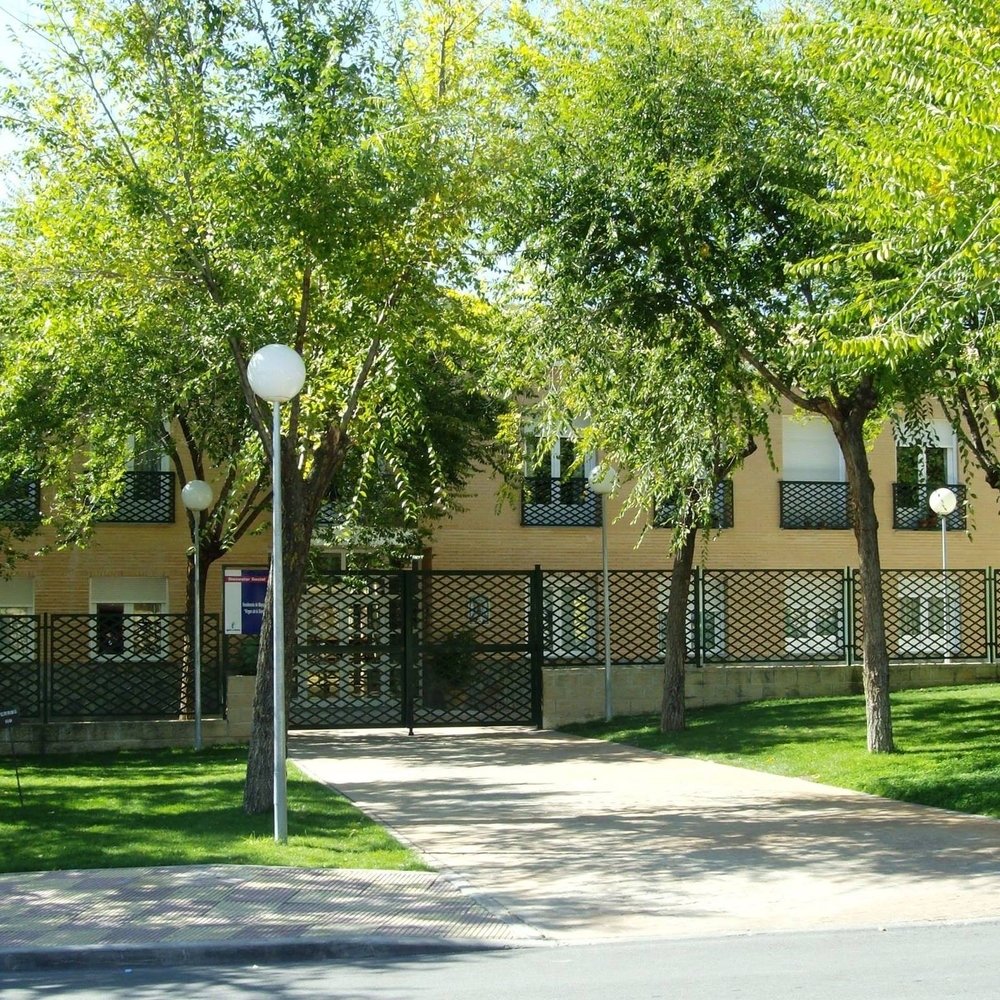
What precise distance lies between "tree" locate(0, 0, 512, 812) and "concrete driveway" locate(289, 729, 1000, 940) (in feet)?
7.68

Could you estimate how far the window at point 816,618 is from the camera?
2097 cm

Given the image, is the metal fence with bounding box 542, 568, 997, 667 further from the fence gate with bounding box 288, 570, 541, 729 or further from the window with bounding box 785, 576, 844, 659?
the fence gate with bounding box 288, 570, 541, 729

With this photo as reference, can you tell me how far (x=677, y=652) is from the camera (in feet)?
58.9

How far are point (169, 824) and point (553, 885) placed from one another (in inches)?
149

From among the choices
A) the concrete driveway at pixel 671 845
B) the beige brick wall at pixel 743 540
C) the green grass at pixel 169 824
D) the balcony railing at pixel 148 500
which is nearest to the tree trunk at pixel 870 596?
the concrete driveway at pixel 671 845

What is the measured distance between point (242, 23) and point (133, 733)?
33.5ft

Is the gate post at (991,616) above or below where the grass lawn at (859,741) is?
above

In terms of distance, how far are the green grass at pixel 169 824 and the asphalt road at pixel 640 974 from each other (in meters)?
2.31

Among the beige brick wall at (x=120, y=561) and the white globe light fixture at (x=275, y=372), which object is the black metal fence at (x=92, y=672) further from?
the white globe light fixture at (x=275, y=372)

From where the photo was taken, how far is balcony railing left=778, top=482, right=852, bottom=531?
29391mm

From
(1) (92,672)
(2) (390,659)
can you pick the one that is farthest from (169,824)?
(2) (390,659)

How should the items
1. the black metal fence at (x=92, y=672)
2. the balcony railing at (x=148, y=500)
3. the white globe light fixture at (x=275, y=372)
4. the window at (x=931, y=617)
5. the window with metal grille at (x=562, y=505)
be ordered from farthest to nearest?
1. the window with metal grille at (x=562, y=505)
2. the balcony railing at (x=148, y=500)
3. the window at (x=931, y=617)
4. the black metal fence at (x=92, y=672)
5. the white globe light fixture at (x=275, y=372)

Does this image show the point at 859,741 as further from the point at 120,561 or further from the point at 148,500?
the point at 120,561

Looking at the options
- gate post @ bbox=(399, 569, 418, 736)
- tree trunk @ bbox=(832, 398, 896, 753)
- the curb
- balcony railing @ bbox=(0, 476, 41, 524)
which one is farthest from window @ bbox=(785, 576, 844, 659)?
the curb
